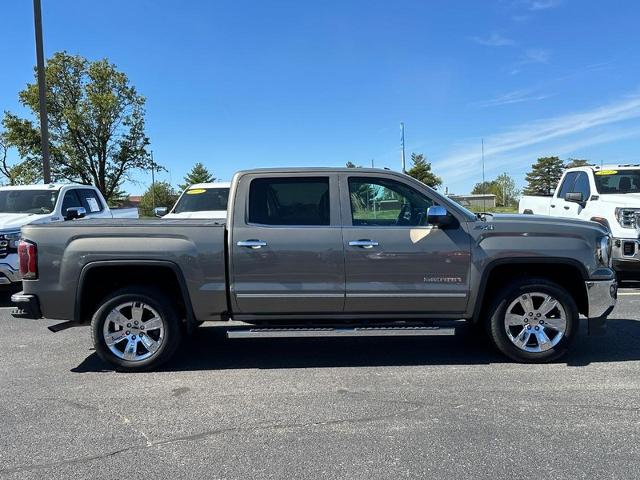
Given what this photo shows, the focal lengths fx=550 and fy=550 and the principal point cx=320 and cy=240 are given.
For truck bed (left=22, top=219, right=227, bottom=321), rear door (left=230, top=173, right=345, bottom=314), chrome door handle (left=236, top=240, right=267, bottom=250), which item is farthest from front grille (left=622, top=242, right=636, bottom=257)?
truck bed (left=22, top=219, right=227, bottom=321)

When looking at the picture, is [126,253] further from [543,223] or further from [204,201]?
[204,201]

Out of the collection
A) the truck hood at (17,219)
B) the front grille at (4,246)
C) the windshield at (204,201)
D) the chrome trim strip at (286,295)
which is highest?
the windshield at (204,201)

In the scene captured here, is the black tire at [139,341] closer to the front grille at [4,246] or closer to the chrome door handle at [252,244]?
the chrome door handle at [252,244]

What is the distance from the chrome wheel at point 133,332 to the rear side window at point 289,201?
4.49 ft

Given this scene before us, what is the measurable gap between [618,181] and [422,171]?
41.2 meters

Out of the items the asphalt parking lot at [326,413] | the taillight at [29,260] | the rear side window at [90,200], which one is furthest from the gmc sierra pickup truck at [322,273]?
the rear side window at [90,200]

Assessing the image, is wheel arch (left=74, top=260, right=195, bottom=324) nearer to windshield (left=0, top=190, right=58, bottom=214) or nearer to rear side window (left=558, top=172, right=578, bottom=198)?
windshield (left=0, top=190, right=58, bottom=214)

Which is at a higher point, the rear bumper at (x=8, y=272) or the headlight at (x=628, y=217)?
the headlight at (x=628, y=217)

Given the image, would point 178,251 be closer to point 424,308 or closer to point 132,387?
point 132,387

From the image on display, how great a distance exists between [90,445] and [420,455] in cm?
219

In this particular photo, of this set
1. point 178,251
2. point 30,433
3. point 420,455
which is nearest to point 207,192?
point 178,251

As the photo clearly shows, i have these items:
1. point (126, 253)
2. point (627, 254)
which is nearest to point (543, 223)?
point (126, 253)

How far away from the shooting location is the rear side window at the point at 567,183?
11355 millimetres

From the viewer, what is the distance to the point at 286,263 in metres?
5.14
